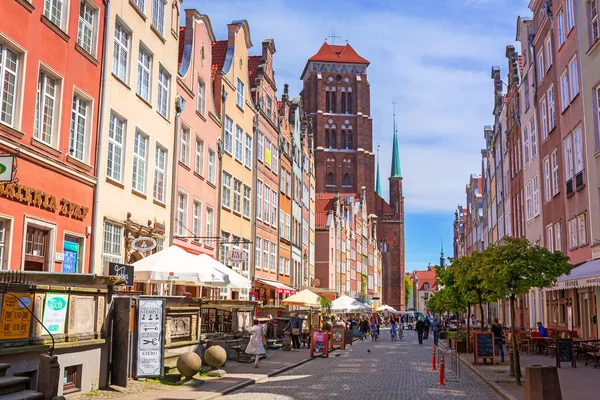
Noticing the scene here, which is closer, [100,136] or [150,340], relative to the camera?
[150,340]

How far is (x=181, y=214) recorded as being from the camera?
2817 cm

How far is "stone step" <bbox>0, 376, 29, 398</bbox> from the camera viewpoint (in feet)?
32.7

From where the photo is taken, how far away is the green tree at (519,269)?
53.9 feet

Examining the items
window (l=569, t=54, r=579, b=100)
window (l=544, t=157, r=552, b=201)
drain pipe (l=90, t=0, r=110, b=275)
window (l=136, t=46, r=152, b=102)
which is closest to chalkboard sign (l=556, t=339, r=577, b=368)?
window (l=569, t=54, r=579, b=100)

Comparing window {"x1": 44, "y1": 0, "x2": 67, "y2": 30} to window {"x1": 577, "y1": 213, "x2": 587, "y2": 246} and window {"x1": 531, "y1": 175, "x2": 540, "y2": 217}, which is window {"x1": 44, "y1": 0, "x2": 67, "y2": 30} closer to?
window {"x1": 577, "y1": 213, "x2": 587, "y2": 246}

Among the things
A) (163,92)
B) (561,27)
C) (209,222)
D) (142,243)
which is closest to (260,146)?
(209,222)

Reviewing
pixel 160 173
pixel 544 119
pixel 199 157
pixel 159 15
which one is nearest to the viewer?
pixel 160 173

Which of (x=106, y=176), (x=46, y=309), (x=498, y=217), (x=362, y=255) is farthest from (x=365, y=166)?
(x=46, y=309)

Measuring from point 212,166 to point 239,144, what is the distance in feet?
15.1

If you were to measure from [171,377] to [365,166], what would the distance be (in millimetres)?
84565

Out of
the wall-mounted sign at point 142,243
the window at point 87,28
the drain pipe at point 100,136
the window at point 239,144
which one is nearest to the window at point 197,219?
Answer: the window at point 239,144

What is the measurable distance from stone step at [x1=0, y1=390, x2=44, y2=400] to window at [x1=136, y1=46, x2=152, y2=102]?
14.5m

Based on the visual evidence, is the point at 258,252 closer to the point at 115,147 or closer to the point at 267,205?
the point at 267,205

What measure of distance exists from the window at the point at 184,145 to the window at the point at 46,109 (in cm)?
981
